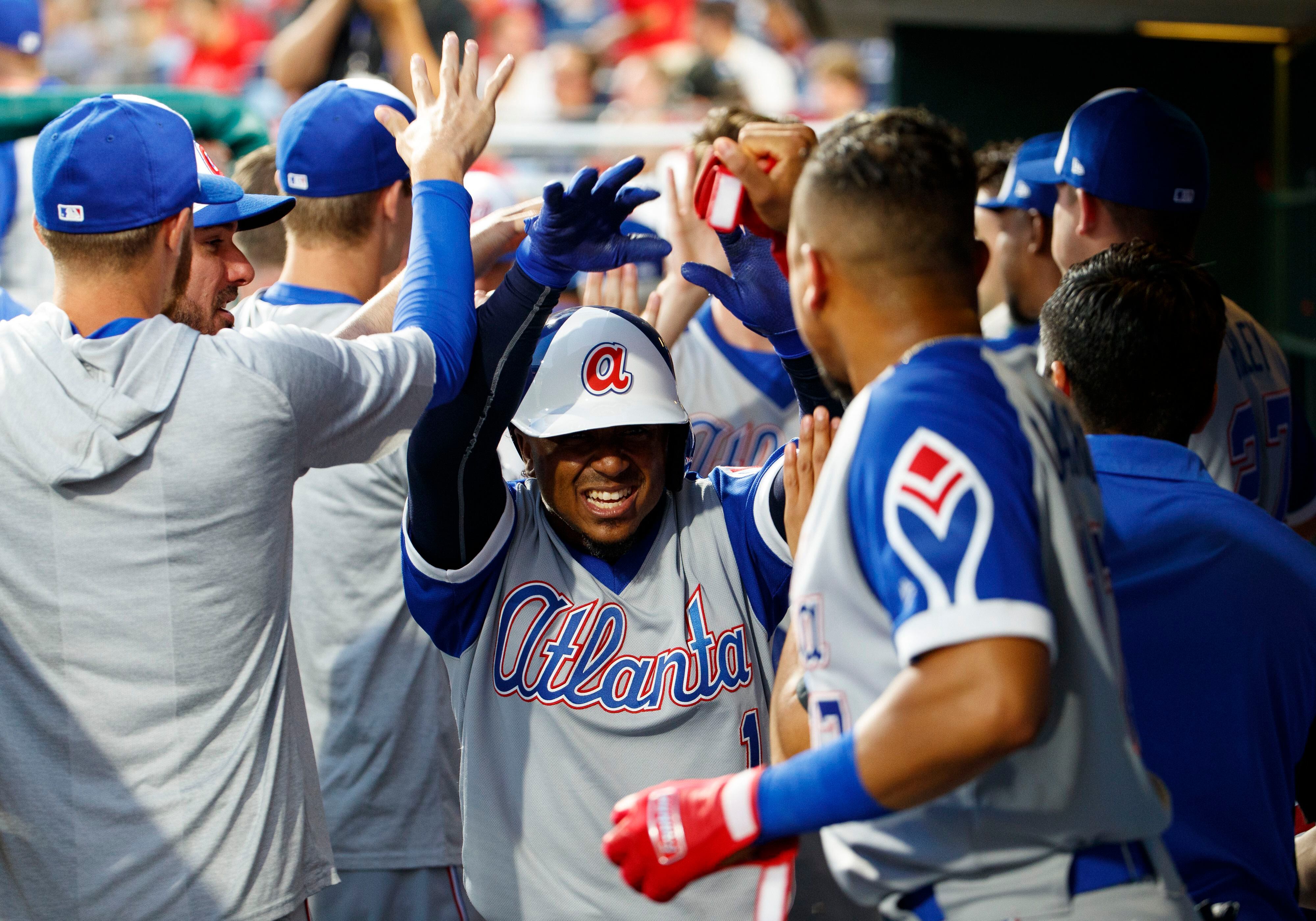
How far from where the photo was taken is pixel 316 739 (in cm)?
311

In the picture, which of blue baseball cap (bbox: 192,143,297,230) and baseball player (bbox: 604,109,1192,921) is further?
blue baseball cap (bbox: 192,143,297,230)

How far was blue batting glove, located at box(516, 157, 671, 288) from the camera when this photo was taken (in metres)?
2.38

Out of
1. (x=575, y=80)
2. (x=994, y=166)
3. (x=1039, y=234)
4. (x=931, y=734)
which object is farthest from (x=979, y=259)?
(x=575, y=80)

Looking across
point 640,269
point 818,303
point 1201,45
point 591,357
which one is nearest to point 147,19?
point 640,269

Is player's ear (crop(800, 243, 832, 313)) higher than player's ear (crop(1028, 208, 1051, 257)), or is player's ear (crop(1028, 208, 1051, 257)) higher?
player's ear (crop(1028, 208, 1051, 257))

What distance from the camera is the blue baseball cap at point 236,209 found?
8.11 feet

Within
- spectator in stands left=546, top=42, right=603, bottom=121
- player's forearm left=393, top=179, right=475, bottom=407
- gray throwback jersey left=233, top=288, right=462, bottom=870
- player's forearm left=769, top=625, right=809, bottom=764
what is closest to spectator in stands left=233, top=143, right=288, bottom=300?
gray throwback jersey left=233, top=288, right=462, bottom=870

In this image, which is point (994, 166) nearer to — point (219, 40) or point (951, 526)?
point (951, 526)

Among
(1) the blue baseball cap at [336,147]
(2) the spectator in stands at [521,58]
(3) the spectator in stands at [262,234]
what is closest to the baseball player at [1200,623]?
(1) the blue baseball cap at [336,147]

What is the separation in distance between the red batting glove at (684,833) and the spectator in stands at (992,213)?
3.15m

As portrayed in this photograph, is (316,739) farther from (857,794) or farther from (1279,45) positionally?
(1279,45)

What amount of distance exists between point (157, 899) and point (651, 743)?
0.83m

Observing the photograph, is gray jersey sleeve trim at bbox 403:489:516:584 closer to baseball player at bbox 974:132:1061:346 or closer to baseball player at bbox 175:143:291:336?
baseball player at bbox 175:143:291:336

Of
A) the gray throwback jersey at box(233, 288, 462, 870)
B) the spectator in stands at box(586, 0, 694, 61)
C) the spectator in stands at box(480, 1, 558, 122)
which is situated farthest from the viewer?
the spectator in stands at box(586, 0, 694, 61)
